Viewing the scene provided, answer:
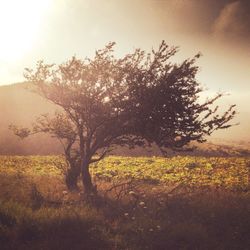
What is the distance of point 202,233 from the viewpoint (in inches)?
436

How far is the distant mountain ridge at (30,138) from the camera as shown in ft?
165

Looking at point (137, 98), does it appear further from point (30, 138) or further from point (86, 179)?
point (30, 138)

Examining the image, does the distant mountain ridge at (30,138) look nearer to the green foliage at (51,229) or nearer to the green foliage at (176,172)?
the green foliage at (176,172)

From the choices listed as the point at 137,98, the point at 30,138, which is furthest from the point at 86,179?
the point at 30,138

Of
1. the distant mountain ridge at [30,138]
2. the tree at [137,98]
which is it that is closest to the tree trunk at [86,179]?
the tree at [137,98]

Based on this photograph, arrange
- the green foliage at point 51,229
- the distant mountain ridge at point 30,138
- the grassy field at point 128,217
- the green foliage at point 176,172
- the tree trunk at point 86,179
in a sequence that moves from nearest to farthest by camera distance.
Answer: the green foliage at point 51,229
the grassy field at point 128,217
the tree trunk at point 86,179
the green foliage at point 176,172
the distant mountain ridge at point 30,138

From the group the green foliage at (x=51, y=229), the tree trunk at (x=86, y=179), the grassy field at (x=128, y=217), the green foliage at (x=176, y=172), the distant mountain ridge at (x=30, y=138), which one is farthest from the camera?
the distant mountain ridge at (x=30, y=138)

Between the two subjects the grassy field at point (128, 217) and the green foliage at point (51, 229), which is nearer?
the green foliage at point (51, 229)

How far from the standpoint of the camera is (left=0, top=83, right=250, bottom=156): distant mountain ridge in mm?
50284

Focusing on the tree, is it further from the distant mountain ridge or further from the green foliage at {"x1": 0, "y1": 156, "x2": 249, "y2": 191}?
the distant mountain ridge

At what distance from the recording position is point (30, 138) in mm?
55906

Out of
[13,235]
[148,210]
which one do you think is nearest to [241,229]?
[148,210]

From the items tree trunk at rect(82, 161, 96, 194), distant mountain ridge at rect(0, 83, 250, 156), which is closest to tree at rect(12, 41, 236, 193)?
tree trunk at rect(82, 161, 96, 194)

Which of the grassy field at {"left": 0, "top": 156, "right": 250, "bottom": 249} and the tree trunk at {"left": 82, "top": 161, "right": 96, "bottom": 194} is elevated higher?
the tree trunk at {"left": 82, "top": 161, "right": 96, "bottom": 194}
